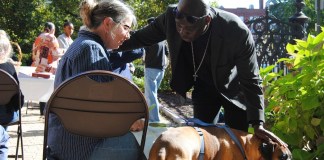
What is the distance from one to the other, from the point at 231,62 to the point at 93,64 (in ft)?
3.01

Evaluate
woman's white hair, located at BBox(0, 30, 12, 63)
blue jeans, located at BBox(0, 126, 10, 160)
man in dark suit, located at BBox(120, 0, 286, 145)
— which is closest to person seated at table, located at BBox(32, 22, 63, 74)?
woman's white hair, located at BBox(0, 30, 12, 63)

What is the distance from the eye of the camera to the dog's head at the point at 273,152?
2.16 meters

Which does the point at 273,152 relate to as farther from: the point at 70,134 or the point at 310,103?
the point at 70,134

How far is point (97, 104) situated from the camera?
84.1 inches

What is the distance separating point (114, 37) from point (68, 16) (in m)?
21.6

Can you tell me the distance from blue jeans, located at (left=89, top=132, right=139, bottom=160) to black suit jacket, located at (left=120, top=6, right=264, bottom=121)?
673mm

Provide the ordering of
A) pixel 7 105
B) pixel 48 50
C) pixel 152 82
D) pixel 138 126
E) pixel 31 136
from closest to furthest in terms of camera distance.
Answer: pixel 138 126 → pixel 7 105 → pixel 31 136 → pixel 152 82 → pixel 48 50

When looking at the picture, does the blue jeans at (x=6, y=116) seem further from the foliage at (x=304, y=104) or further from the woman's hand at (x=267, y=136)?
the woman's hand at (x=267, y=136)

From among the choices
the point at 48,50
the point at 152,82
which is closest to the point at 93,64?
the point at 152,82

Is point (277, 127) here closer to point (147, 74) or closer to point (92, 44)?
point (92, 44)

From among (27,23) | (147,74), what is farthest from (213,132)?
(27,23)

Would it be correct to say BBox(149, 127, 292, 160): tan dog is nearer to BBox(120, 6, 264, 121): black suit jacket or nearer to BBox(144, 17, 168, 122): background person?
BBox(120, 6, 264, 121): black suit jacket

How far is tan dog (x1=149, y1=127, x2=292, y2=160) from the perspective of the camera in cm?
190

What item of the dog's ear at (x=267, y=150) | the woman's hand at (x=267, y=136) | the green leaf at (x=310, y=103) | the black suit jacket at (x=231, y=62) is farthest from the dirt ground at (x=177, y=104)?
the dog's ear at (x=267, y=150)
